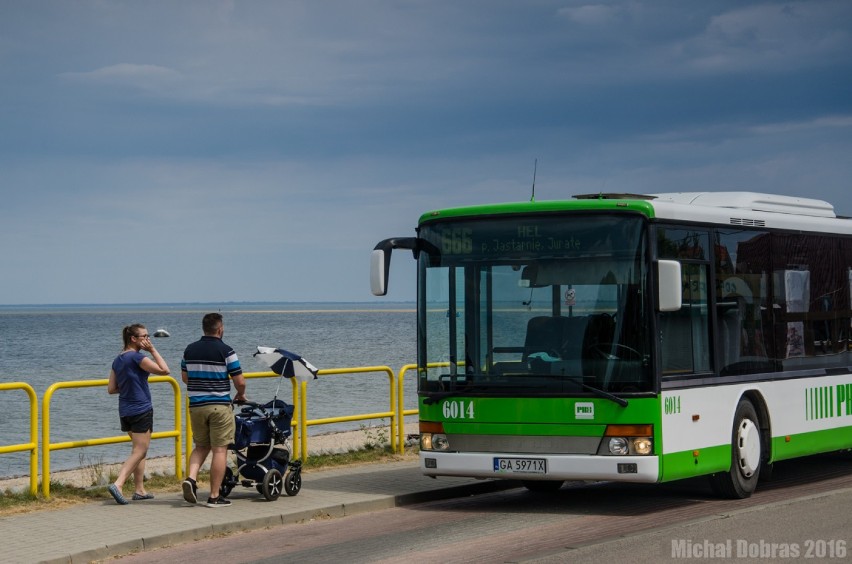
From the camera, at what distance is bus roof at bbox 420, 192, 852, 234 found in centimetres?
1182

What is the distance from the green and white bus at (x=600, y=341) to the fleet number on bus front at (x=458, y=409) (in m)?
0.02

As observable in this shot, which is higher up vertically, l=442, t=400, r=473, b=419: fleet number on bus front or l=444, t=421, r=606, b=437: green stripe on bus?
l=442, t=400, r=473, b=419: fleet number on bus front

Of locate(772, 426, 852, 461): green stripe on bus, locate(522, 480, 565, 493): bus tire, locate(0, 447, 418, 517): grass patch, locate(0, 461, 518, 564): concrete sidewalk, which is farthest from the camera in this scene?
locate(522, 480, 565, 493): bus tire

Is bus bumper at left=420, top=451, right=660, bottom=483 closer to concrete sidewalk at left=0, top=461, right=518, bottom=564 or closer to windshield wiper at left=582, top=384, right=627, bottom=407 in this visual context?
windshield wiper at left=582, top=384, right=627, bottom=407

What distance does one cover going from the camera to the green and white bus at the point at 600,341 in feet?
37.6

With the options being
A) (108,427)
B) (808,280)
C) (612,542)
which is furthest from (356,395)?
(612,542)

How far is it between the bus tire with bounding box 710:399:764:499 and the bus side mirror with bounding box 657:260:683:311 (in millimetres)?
2044

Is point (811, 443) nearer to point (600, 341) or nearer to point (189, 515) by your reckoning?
point (600, 341)

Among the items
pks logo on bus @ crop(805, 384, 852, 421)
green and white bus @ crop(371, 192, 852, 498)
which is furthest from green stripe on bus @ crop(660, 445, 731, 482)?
pks logo on bus @ crop(805, 384, 852, 421)

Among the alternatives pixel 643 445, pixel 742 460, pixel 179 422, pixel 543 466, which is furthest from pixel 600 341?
pixel 179 422

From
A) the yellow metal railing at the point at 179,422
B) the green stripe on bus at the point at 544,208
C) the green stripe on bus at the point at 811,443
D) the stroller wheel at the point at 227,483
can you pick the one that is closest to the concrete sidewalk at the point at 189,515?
the stroller wheel at the point at 227,483

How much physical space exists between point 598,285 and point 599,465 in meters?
1.63

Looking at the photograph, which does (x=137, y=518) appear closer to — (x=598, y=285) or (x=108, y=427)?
(x=598, y=285)

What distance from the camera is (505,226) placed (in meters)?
12.1
